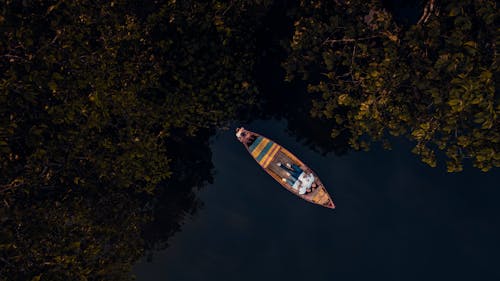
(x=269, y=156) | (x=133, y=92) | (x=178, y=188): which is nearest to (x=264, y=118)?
(x=269, y=156)

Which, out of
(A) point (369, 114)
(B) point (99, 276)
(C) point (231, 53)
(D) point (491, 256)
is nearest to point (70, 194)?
(B) point (99, 276)

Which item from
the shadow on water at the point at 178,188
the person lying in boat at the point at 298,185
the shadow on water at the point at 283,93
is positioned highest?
the shadow on water at the point at 283,93

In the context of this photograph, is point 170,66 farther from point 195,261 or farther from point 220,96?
point 195,261

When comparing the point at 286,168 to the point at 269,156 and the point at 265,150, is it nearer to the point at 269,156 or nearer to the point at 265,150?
the point at 269,156

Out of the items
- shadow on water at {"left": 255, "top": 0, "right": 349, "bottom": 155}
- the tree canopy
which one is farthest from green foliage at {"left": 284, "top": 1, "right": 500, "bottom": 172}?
shadow on water at {"left": 255, "top": 0, "right": 349, "bottom": 155}

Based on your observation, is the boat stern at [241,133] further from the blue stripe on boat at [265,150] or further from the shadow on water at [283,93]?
the blue stripe on boat at [265,150]

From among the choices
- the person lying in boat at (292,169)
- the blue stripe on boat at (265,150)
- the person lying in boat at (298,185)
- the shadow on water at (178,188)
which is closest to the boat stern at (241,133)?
the blue stripe on boat at (265,150)

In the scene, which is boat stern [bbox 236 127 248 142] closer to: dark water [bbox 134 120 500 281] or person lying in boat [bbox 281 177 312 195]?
dark water [bbox 134 120 500 281]
